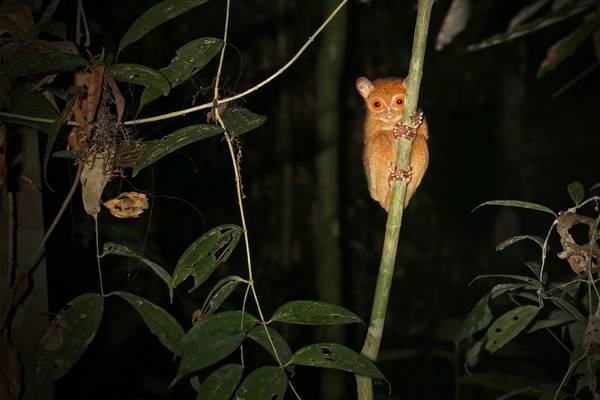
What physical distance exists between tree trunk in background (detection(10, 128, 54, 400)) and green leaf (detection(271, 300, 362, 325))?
2.24 feet

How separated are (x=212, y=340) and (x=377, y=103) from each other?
71.0 inches

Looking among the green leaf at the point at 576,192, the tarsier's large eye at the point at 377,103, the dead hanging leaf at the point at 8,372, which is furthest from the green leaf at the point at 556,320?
the dead hanging leaf at the point at 8,372

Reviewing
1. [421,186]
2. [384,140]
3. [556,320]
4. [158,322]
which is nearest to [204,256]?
A: [158,322]

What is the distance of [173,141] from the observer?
131 cm

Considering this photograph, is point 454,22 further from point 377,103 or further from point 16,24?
point 377,103

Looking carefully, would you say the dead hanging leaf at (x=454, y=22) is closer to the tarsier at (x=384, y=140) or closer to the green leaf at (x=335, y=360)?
the green leaf at (x=335, y=360)

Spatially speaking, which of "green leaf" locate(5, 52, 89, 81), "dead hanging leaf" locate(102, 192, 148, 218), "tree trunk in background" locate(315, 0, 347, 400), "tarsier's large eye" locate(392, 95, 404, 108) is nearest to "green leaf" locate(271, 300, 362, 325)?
"dead hanging leaf" locate(102, 192, 148, 218)

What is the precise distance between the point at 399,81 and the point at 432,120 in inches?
201

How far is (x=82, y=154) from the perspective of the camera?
150 centimetres

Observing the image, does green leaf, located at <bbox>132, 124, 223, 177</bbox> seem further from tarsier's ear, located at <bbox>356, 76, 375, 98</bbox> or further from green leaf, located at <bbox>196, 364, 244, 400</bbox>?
tarsier's ear, located at <bbox>356, 76, 375, 98</bbox>

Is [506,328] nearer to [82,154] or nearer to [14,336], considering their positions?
[82,154]

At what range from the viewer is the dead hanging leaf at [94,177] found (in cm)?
147

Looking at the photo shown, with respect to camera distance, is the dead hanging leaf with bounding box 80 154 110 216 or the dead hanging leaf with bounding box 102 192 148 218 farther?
the dead hanging leaf with bounding box 102 192 148 218

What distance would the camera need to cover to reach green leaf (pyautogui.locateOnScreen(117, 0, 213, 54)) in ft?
4.35
